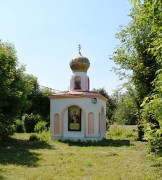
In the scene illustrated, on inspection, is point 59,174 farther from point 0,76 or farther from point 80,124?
point 80,124

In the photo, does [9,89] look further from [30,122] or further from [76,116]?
[30,122]

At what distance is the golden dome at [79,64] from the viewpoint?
24172mm

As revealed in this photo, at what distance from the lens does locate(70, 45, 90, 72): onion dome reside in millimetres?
24172

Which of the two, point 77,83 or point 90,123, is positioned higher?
point 77,83

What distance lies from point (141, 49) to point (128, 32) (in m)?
1.28

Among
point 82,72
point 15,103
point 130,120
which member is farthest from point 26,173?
point 130,120

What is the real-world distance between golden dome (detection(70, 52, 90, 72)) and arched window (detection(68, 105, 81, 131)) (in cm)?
392

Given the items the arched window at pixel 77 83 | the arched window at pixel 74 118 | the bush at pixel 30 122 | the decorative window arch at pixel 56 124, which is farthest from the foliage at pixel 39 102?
the arched window at pixel 74 118

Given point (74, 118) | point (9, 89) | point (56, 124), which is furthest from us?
point (56, 124)

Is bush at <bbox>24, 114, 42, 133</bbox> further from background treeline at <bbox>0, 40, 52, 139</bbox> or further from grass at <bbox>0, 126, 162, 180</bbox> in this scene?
grass at <bbox>0, 126, 162, 180</bbox>

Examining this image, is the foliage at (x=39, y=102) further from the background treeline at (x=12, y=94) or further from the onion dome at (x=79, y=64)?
the onion dome at (x=79, y=64)

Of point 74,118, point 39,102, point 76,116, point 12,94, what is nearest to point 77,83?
point 76,116

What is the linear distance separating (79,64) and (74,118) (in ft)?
16.3

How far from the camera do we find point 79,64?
952 inches
